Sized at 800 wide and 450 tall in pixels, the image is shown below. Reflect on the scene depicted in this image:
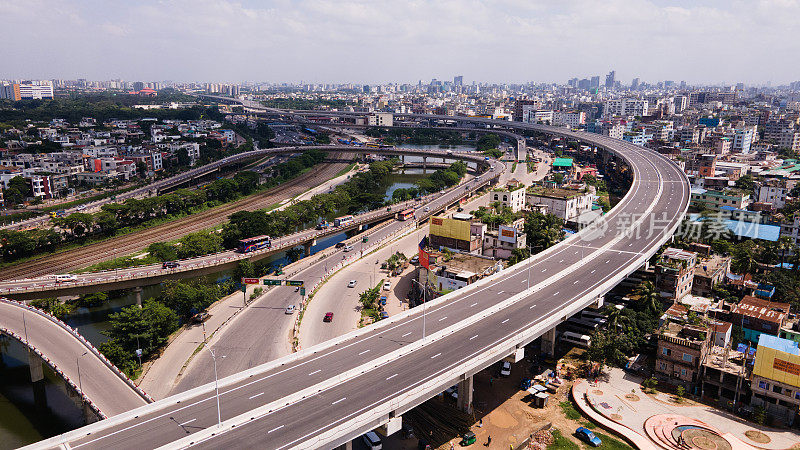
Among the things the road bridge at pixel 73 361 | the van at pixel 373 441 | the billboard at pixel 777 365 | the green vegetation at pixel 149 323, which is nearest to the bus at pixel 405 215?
the green vegetation at pixel 149 323

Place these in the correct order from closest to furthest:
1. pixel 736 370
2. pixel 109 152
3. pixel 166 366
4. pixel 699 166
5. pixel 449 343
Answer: pixel 449 343 < pixel 736 370 < pixel 166 366 < pixel 699 166 < pixel 109 152

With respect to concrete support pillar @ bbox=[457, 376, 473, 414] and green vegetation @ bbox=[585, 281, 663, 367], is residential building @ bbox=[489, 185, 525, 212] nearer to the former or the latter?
green vegetation @ bbox=[585, 281, 663, 367]

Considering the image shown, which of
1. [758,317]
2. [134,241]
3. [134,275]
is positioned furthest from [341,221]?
[758,317]

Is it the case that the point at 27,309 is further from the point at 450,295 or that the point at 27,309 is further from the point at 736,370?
the point at 736,370

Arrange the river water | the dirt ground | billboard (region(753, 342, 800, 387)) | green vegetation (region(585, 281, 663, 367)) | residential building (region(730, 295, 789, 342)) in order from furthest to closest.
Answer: residential building (region(730, 295, 789, 342))
green vegetation (region(585, 281, 663, 367))
the river water
billboard (region(753, 342, 800, 387))
the dirt ground

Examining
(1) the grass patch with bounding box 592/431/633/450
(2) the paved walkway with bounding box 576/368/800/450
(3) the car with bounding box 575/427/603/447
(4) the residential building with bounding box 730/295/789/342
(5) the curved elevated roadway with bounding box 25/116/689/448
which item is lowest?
(1) the grass patch with bounding box 592/431/633/450

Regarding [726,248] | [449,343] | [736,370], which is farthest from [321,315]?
[726,248]

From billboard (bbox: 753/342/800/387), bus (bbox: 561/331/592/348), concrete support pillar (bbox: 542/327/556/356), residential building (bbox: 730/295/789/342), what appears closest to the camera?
billboard (bbox: 753/342/800/387)

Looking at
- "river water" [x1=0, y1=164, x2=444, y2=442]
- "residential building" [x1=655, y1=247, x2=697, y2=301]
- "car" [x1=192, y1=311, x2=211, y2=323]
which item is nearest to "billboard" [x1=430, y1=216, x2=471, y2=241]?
"residential building" [x1=655, y1=247, x2=697, y2=301]
